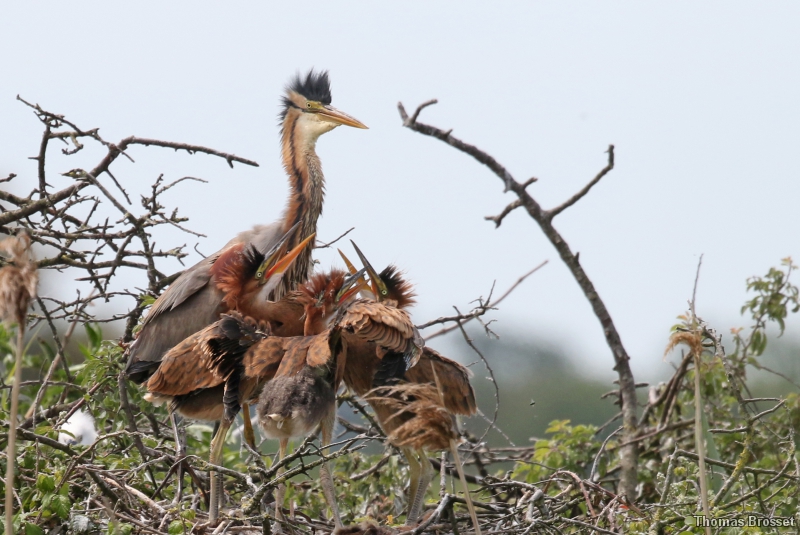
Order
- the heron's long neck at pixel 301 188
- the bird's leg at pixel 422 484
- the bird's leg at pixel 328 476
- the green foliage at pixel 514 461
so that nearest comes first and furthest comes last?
the green foliage at pixel 514 461
the bird's leg at pixel 328 476
the bird's leg at pixel 422 484
the heron's long neck at pixel 301 188

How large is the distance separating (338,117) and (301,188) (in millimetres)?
584

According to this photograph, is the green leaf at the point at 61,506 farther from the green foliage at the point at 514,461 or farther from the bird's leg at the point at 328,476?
the bird's leg at the point at 328,476

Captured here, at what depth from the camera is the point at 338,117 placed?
5.94 metres

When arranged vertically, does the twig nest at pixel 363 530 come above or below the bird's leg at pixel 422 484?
below

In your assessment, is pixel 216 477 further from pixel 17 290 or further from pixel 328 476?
pixel 17 290

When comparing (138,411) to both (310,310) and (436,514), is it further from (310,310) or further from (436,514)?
(436,514)

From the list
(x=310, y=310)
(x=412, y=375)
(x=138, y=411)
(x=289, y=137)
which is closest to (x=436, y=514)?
(x=412, y=375)

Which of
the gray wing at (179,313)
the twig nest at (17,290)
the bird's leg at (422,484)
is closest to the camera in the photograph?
the twig nest at (17,290)

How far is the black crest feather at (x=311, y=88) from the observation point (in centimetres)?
609

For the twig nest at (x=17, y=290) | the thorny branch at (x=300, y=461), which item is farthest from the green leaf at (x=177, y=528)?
the twig nest at (x=17, y=290)

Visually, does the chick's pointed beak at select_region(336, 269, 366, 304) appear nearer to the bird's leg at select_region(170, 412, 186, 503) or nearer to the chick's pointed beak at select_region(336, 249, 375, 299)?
the chick's pointed beak at select_region(336, 249, 375, 299)

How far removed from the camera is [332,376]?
144 inches

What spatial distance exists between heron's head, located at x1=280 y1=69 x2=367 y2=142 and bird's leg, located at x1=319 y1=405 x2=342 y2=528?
2487mm

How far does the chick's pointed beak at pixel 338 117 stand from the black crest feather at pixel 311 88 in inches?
4.1
